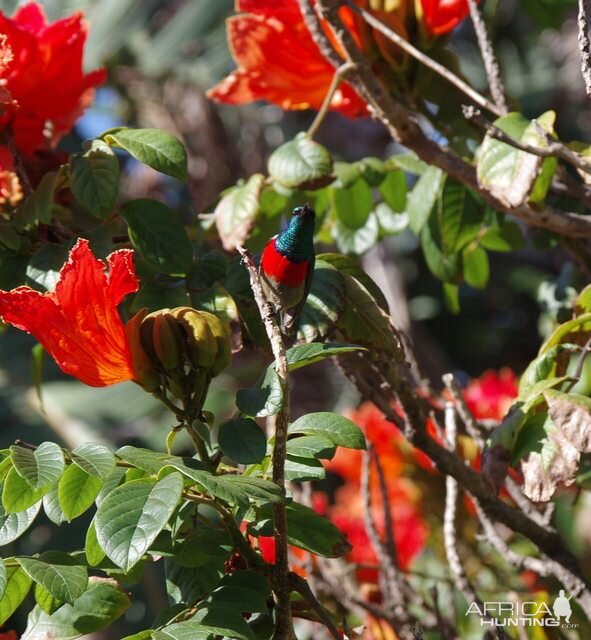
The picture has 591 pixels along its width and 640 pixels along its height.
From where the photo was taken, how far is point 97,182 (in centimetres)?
93

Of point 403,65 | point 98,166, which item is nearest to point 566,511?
point 403,65

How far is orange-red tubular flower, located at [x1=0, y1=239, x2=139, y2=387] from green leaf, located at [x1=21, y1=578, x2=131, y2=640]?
175mm

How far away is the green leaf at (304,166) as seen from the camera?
1.06m

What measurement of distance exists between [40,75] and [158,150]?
24 centimetres

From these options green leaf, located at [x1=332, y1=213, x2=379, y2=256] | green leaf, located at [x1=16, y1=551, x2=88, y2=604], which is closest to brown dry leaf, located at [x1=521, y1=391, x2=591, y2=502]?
green leaf, located at [x1=16, y1=551, x2=88, y2=604]

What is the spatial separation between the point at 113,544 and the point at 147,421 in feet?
6.21

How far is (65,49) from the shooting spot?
1.12m

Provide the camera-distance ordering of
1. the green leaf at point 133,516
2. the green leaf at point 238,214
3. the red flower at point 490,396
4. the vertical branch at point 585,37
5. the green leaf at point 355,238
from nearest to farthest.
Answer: the green leaf at point 133,516, the vertical branch at point 585,37, the green leaf at point 238,214, the green leaf at point 355,238, the red flower at point 490,396

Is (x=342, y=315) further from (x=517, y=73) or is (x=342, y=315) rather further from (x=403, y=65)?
(x=517, y=73)

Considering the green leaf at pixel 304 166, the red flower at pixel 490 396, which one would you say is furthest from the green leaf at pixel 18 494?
the red flower at pixel 490 396

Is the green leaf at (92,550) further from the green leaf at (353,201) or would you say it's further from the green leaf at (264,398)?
the green leaf at (353,201)

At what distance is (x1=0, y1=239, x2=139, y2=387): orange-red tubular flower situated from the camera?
2.65 ft

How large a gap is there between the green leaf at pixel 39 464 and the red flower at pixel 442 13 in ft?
2.29

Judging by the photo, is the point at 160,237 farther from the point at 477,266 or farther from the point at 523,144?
the point at 477,266
